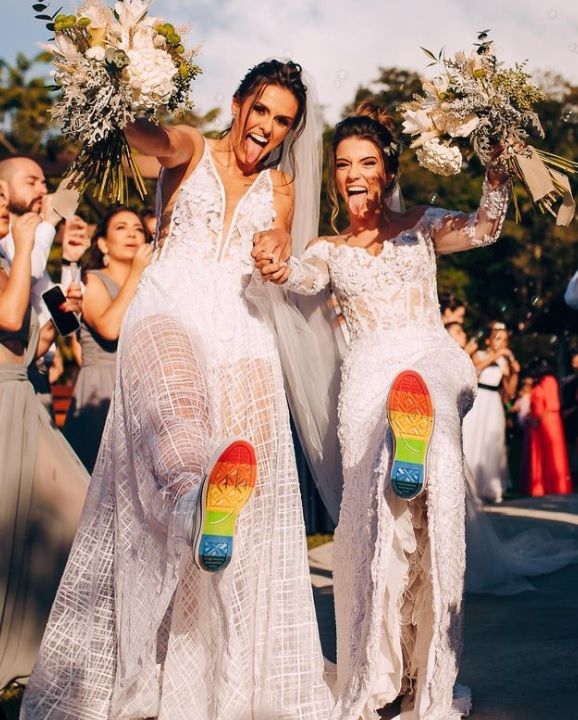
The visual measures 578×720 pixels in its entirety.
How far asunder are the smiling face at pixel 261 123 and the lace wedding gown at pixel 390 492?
0.50 meters

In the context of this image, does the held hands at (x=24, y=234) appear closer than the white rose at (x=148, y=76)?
No

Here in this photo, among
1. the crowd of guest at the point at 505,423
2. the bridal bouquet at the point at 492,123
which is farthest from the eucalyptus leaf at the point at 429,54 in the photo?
the crowd of guest at the point at 505,423

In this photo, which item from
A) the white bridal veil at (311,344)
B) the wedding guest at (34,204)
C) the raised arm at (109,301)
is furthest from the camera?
the raised arm at (109,301)

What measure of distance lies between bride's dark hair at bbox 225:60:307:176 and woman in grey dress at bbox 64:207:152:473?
2.43 meters

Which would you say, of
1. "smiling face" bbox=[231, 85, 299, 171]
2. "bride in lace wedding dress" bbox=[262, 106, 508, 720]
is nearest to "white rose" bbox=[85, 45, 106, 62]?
"smiling face" bbox=[231, 85, 299, 171]

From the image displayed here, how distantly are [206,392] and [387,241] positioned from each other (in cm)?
158

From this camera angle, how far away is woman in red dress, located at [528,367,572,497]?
1788 cm

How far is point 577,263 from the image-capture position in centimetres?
3177

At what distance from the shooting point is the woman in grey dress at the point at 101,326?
26.3ft

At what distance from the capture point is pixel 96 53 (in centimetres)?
496

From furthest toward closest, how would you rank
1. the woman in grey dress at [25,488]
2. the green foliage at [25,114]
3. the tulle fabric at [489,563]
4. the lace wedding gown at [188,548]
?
the green foliage at [25,114] < the tulle fabric at [489,563] < the woman in grey dress at [25,488] < the lace wedding gown at [188,548]

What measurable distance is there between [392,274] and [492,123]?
3.09 feet

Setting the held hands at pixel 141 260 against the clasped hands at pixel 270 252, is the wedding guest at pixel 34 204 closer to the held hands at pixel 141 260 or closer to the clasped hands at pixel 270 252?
the held hands at pixel 141 260

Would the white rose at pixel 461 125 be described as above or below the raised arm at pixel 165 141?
above
